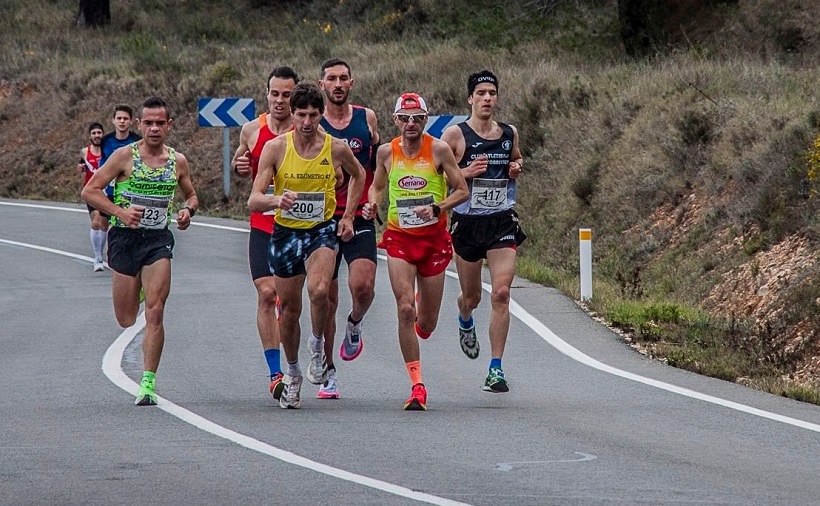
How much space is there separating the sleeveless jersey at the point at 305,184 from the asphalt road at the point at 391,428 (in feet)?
4.17

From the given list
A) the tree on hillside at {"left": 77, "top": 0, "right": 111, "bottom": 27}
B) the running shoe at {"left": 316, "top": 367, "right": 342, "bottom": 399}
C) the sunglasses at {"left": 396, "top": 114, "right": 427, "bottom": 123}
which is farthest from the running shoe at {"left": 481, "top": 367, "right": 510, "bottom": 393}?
the tree on hillside at {"left": 77, "top": 0, "right": 111, "bottom": 27}

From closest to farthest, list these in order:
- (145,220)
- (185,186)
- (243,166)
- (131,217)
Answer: (131,217)
(145,220)
(243,166)
(185,186)

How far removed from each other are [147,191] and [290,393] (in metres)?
1.75

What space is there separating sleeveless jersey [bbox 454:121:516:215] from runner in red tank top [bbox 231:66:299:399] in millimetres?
1337

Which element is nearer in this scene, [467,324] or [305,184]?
[305,184]

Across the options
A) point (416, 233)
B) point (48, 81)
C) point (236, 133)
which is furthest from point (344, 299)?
point (48, 81)

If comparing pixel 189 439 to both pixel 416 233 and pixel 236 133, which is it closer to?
pixel 416 233

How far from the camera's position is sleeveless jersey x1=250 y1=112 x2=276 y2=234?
417 inches

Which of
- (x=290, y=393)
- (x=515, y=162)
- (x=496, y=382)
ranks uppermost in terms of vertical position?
(x=515, y=162)

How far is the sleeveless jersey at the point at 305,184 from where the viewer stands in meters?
9.97

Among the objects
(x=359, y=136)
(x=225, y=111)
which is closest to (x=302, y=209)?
(x=359, y=136)

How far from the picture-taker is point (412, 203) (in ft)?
34.3

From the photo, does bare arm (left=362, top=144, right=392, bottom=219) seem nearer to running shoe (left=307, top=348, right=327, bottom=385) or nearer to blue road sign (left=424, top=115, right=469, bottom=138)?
running shoe (left=307, top=348, right=327, bottom=385)

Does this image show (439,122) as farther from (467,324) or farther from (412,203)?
(412,203)
